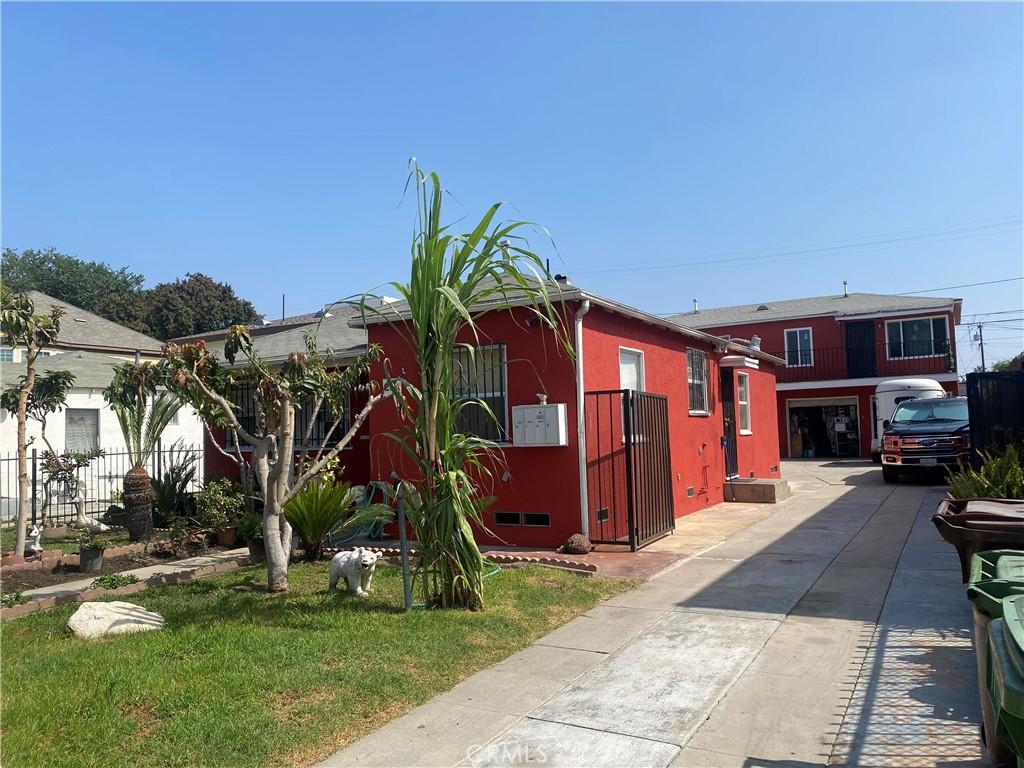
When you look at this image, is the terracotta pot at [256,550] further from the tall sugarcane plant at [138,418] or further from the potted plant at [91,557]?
the tall sugarcane plant at [138,418]

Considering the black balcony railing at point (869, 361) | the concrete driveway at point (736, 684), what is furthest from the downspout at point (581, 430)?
the black balcony railing at point (869, 361)

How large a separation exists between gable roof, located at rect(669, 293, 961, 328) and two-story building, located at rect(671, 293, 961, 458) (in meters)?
0.04

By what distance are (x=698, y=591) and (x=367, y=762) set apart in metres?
4.27

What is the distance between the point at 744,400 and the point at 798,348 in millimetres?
14755

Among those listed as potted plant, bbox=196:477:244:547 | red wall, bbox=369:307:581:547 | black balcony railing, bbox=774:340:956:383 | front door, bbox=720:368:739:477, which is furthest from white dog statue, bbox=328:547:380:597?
black balcony railing, bbox=774:340:956:383

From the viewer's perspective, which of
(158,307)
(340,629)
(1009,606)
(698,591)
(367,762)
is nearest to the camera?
(1009,606)

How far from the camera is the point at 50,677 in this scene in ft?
15.5

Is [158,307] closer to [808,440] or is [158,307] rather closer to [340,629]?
[808,440]

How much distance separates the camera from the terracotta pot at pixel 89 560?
8859mm

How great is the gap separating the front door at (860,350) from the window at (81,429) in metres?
26.3

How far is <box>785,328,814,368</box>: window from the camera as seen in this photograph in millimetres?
29172

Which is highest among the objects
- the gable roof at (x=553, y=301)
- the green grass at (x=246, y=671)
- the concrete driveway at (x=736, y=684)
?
the gable roof at (x=553, y=301)

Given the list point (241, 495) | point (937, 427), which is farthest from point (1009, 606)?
point (937, 427)

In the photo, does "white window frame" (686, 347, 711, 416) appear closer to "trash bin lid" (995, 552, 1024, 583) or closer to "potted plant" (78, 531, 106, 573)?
"trash bin lid" (995, 552, 1024, 583)
